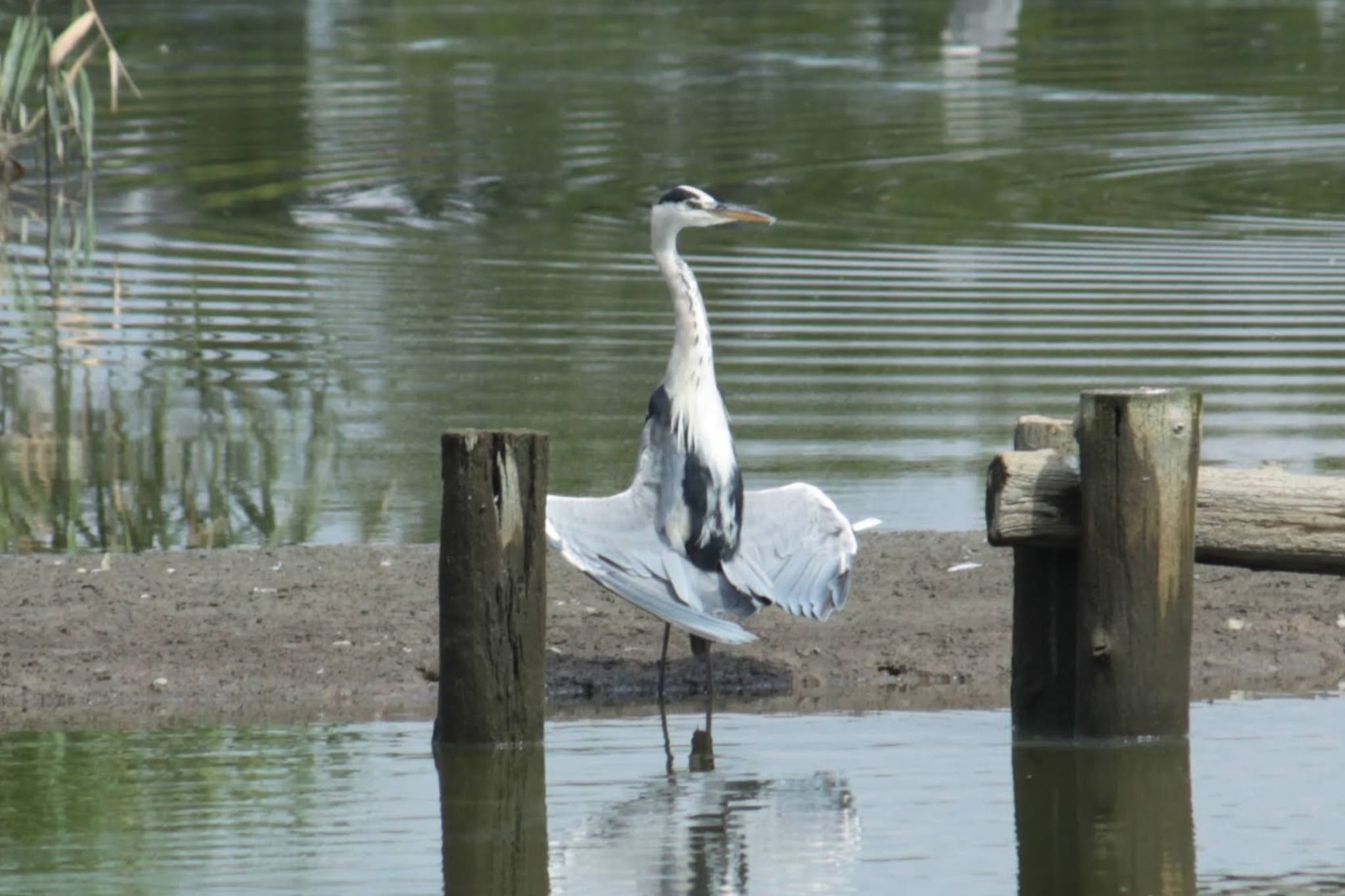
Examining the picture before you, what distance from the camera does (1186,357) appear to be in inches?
627

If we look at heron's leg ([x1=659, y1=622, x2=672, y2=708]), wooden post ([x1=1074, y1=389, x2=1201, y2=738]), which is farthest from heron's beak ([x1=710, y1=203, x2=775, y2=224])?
wooden post ([x1=1074, y1=389, x2=1201, y2=738])

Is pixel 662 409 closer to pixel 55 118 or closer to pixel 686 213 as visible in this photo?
pixel 686 213

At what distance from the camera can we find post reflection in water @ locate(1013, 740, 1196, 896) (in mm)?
7043

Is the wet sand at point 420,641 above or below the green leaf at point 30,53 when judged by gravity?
below

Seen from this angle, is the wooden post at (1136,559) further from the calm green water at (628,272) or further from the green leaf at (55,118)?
the green leaf at (55,118)

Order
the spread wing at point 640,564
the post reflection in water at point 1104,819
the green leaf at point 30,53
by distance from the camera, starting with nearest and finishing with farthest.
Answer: the post reflection in water at point 1104,819, the spread wing at point 640,564, the green leaf at point 30,53

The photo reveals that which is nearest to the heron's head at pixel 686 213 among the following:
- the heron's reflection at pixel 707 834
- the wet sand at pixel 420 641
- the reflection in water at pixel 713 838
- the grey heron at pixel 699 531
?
the grey heron at pixel 699 531

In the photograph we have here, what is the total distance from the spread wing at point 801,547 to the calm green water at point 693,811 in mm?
390

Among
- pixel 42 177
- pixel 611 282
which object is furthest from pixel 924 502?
pixel 42 177

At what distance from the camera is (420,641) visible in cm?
962

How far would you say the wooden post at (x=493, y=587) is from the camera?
784cm

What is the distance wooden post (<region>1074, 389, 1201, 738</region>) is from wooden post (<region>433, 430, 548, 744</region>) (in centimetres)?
155

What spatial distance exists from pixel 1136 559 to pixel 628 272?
12.1 meters

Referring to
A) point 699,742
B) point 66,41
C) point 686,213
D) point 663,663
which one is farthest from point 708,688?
point 66,41
